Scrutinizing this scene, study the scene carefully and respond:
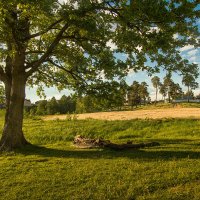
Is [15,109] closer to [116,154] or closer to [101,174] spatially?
[116,154]

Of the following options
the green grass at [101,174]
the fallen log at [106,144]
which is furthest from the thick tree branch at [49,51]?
the fallen log at [106,144]

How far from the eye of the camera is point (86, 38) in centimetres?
2267

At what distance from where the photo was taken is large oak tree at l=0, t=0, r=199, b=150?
57.1ft

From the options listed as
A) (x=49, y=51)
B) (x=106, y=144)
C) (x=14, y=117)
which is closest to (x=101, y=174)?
(x=106, y=144)

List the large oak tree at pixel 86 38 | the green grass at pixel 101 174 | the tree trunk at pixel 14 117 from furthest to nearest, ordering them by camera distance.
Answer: the tree trunk at pixel 14 117
the large oak tree at pixel 86 38
the green grass at pixel 101 174

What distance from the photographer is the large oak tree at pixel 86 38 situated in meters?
17.4

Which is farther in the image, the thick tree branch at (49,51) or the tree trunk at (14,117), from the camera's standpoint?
the tree trunk at (14,117)

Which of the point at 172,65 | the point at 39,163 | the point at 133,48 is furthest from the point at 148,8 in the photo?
the point at 39,163

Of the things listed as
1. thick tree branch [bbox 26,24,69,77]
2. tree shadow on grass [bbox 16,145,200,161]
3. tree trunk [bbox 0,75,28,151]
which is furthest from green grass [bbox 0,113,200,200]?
thick tree branch [bbox 26,24,69,77]

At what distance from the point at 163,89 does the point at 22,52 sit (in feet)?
539

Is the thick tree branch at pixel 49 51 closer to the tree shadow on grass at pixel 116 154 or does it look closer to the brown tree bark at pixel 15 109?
the brown tree bark at pixel 15 109

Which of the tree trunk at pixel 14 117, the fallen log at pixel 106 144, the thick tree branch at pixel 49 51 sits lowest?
the fallen log at pixel 106 144

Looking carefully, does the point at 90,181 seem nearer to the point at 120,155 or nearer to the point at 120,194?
the point at 120,194

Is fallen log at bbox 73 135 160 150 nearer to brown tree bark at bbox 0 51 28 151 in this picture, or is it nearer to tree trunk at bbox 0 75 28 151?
brown tree bark at bbox 0 51 28 151
